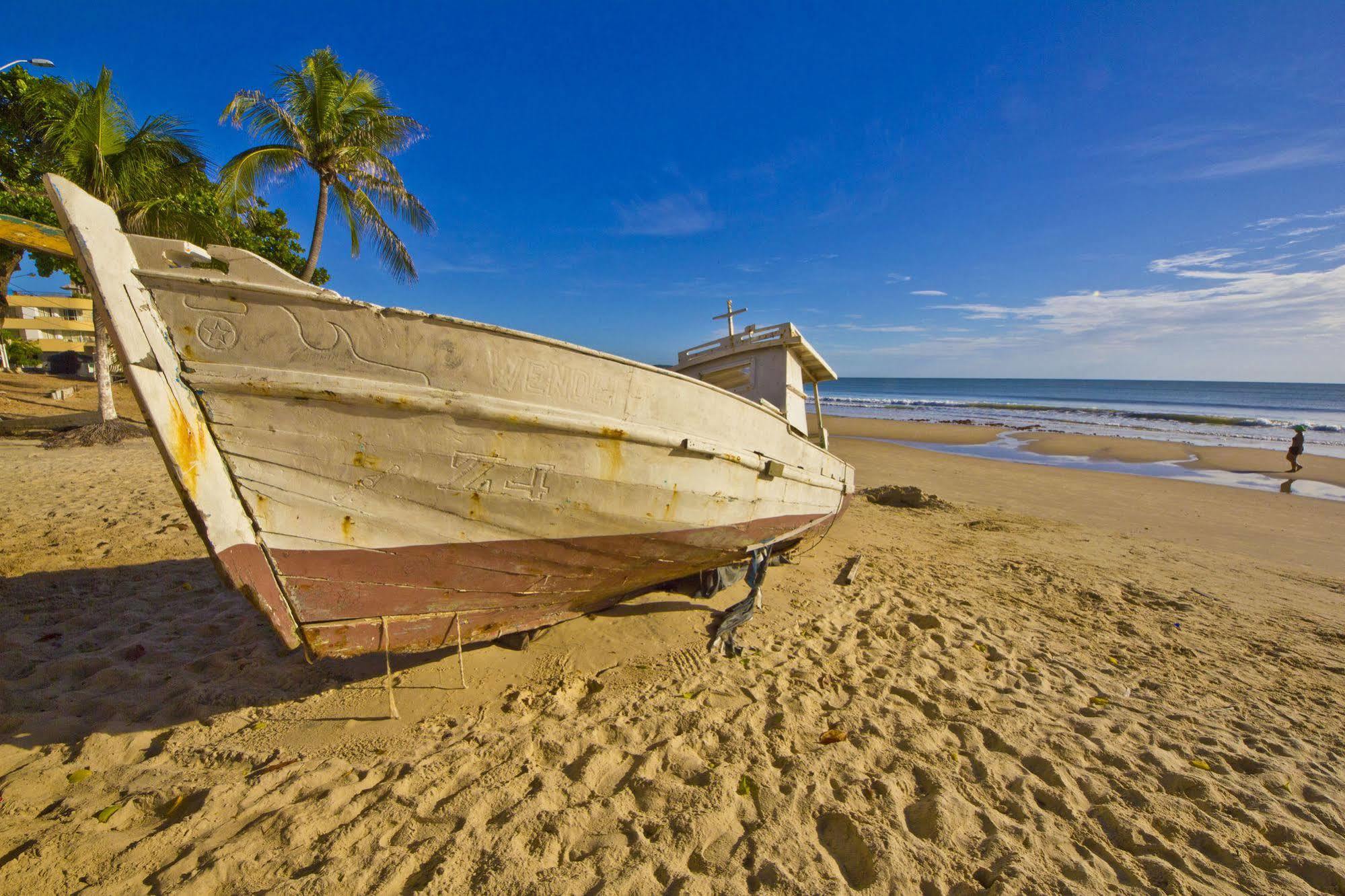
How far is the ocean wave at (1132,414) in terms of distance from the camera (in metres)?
25.2

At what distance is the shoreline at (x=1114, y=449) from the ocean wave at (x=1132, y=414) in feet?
23.4

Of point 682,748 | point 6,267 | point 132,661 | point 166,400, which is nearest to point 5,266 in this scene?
point 6,267

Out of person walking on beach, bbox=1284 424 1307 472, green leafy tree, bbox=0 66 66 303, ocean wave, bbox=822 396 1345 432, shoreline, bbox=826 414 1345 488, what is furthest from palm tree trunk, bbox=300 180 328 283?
ocean wave, bbox=822 396 1345 432

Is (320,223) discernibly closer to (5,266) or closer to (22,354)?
(5,266)

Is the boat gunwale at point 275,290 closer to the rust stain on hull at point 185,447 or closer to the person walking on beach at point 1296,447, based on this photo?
the rust stain on hull at point 185,447

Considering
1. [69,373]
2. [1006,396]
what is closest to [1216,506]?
[69,373]

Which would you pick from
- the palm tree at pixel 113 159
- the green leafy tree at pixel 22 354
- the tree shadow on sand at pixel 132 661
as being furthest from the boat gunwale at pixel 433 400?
the green leafy tree at pixel 22 354

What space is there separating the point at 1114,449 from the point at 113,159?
28.9 meters

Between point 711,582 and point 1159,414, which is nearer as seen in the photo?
point 711,582

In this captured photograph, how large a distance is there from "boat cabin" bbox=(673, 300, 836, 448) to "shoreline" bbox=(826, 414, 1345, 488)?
43.9 ft

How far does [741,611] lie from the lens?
13.8ft

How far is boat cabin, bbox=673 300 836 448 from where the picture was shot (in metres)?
5.83

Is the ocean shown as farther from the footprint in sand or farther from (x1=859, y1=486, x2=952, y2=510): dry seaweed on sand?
the footprint in sand

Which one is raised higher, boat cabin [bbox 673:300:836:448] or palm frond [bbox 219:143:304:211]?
palm frond [bbox 219:143:304:211]
